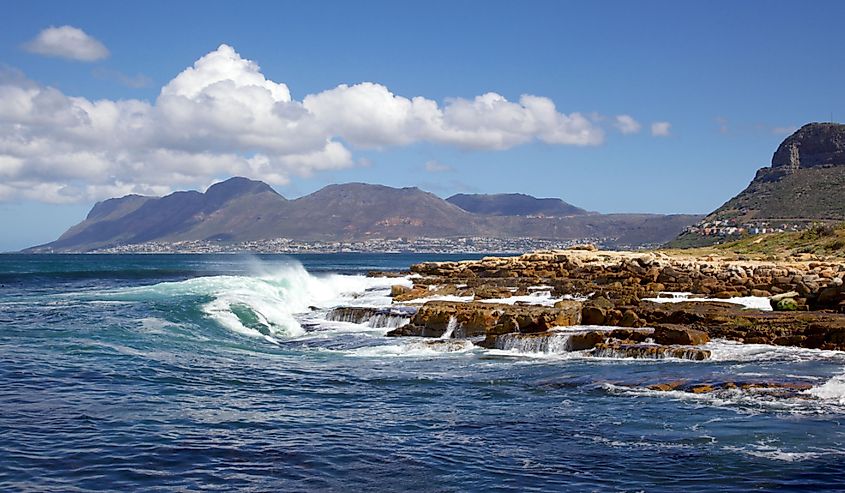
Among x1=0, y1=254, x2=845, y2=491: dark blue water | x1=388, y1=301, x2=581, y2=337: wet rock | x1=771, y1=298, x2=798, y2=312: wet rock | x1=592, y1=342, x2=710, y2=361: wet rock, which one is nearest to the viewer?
x1=0, y1=254, x2=845, y2=491: dark blue water

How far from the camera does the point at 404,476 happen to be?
38.2 feet

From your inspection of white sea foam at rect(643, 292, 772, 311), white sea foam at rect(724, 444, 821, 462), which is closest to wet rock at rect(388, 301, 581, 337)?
white sea foam at rect(643, 292, 772, 311)

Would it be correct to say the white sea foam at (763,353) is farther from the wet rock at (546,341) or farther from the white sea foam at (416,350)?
the white sea foam at (416,350)

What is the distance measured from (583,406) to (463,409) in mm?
2473

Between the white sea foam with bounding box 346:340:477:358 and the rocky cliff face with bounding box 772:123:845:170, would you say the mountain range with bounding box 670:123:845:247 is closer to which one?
the rocky cliff face with bounding box 772:123:845:170

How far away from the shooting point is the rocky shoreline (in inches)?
961

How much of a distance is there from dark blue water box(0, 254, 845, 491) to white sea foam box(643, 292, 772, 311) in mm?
8039

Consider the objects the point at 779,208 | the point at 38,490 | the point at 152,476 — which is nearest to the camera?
the point at 38,490

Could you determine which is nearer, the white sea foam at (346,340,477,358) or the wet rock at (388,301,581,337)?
the white sea foam at (346,340,477,358)

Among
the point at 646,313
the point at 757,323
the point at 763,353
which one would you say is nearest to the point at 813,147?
the point at 646,313

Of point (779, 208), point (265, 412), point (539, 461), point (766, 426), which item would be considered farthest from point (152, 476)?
point (779, 208)

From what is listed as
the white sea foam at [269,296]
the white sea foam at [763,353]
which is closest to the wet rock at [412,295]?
the white sea foam at [269,296]

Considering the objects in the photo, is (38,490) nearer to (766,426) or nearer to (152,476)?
Result: (152,476)

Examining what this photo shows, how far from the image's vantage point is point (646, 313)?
28250mm
